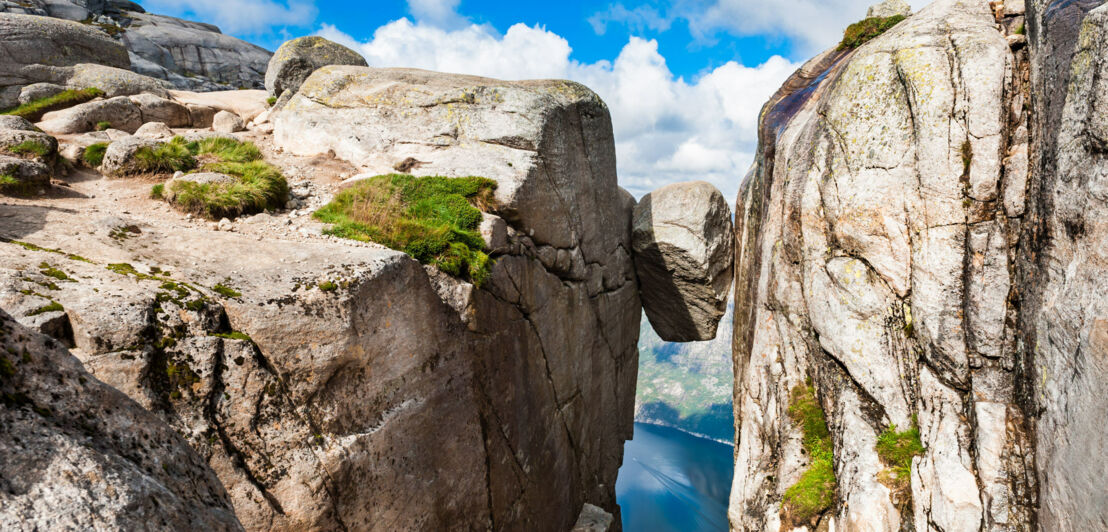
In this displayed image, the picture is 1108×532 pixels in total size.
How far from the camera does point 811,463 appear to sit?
1261cm

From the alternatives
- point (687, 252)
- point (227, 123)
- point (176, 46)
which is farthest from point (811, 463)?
point (176, 46)

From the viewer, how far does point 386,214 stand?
12031 millimetres

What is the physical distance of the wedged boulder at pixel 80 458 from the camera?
101 inches

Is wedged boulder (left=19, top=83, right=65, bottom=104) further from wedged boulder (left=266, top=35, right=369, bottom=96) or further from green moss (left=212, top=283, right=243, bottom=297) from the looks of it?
green moss (left=212, top=283, right=243, bottom=297)

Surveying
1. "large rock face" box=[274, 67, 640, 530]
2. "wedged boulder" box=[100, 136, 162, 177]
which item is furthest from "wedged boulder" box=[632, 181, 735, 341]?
"wedged boulder" box=[100, 136, 162, 177]

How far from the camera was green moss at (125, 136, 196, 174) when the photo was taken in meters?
13.2

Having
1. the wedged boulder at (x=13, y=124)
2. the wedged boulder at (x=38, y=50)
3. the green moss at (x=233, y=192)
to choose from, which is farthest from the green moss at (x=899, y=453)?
the wedged boulder at (x=38, y=50)

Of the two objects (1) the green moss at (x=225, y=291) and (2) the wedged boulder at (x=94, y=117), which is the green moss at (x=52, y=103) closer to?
Result: (2) the wedged boulder at (x=94, y=117)

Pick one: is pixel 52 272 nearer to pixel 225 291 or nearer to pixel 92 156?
pixel 225 291

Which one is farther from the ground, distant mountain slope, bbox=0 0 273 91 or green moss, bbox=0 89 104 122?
distant mountain slope, bbox=0 0 273 91

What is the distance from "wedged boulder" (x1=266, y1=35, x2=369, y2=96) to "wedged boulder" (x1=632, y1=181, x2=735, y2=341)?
1496 centimetres

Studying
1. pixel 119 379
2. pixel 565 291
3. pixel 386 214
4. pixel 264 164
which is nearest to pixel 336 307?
pixel 119 379

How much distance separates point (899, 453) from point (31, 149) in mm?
20232

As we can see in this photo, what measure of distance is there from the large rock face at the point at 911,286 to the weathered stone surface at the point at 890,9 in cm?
329
